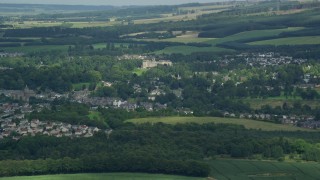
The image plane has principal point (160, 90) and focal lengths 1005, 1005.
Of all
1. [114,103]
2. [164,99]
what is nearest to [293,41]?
[164,99]

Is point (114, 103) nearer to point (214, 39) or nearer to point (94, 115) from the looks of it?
point (94, 115)

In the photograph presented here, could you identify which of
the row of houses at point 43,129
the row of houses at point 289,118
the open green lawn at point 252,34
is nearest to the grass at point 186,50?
the open green lawn at point 252,34

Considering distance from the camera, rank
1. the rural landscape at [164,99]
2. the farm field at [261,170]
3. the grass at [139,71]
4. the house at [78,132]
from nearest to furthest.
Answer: the farm field at [261,170], the rural landscape at [164,99], the house at [78,132], the grass at [139,71]

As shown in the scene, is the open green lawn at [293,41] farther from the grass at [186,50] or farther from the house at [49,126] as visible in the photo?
the house at [49,126]

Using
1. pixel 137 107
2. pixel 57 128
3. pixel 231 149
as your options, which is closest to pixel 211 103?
pixel 137 107

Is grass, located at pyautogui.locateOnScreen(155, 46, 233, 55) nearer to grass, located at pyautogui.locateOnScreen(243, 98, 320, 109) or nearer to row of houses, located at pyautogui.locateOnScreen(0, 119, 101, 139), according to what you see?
grass, located at pyautogui.locateOnScreen(243, 98, 320, 109)
